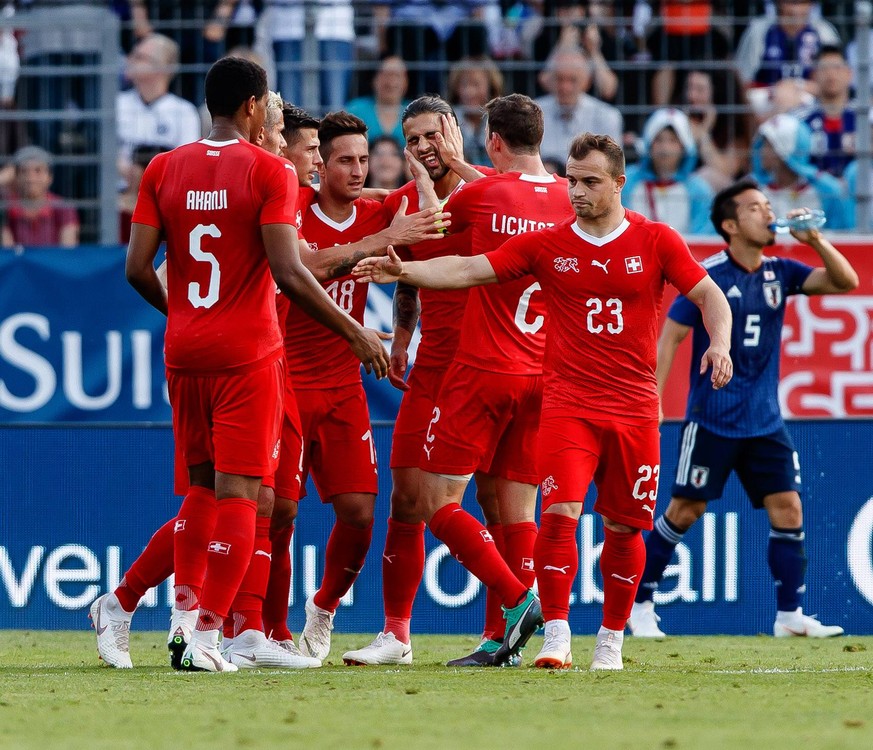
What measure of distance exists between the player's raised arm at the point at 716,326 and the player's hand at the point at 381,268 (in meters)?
1.23

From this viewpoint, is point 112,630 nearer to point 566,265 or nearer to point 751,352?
point 566,265

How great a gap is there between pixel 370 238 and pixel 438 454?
102 centimetres

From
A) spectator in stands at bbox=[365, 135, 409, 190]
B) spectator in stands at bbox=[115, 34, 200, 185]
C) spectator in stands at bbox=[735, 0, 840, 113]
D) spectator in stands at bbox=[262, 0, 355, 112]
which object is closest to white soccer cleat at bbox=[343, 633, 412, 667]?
spectator in stands at bbox=[365, 135, 409, 190]

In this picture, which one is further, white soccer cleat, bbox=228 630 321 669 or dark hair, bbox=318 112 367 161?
dark hair, bbox=318 112 367 161

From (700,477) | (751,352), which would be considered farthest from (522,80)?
(700,477)

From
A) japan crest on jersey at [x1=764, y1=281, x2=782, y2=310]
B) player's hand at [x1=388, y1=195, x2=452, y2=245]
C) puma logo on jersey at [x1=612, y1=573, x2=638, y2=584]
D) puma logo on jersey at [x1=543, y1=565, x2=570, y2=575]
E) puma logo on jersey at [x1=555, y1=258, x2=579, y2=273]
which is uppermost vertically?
player's hand at [x1=388, y1=195, x2=452, y2=245]

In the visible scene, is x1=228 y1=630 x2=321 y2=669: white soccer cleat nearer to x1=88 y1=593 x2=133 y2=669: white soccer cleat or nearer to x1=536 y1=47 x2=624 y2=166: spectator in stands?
x1=88 y1=593 x2=133 y2=669: white soccer cleat

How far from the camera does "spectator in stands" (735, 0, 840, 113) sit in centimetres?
1292

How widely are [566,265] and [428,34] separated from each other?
6.86m

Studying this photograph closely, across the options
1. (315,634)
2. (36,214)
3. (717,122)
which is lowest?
(315,634)

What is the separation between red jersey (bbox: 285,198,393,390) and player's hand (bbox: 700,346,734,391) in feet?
5.82

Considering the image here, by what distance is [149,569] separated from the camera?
686 centimetres

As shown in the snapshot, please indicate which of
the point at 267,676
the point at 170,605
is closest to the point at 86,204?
the point at 170,605

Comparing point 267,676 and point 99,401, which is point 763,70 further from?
point 267,676
